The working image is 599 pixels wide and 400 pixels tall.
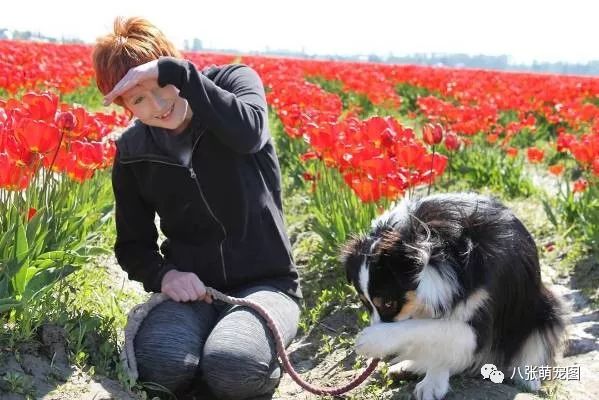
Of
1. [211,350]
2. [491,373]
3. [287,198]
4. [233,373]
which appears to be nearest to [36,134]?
[211,350]

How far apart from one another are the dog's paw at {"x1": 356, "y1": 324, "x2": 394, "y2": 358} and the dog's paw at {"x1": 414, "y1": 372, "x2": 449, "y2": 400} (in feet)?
1.02

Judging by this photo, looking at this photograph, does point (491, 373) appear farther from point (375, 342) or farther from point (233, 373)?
point (233, 373)

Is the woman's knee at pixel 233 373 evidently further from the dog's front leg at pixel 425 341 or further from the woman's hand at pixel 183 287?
the dog's front leg at pixel 425 341

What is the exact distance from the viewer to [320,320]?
12.3 feet

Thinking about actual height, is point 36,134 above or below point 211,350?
above

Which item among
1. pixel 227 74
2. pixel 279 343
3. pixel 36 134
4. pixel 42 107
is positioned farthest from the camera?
pixel 227 74

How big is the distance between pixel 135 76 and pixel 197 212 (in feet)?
2.38

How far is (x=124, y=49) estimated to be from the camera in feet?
8.43

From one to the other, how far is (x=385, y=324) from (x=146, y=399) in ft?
3.04

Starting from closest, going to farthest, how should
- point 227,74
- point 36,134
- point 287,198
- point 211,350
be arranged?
1. point 36,134
2. point 211,350
3. point 227,74
4. point 287,198

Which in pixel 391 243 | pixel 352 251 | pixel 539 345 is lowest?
pixel 539 345

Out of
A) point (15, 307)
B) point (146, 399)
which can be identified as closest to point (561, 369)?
point (146, 399)

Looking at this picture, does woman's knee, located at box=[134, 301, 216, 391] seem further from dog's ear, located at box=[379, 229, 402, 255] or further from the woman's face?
dog's ear, located at box=[379, 229, 402, 255]

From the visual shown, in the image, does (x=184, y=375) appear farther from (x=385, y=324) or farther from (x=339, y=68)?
(x=339, y=68)
